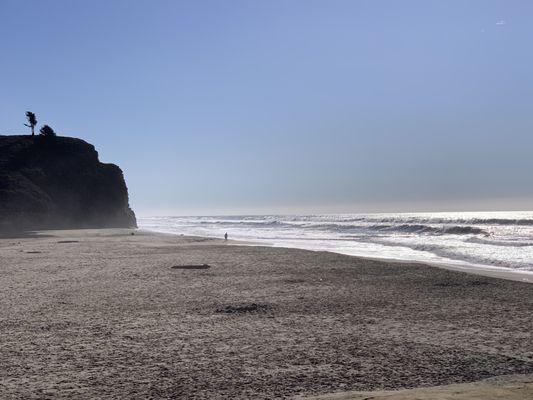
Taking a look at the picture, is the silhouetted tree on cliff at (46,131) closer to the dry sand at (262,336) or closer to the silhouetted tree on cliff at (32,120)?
the silhouetted tree on cliff at (32,120)

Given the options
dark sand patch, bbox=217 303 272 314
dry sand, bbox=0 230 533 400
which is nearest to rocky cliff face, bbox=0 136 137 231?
dry sand, bbox=0 230 533 400

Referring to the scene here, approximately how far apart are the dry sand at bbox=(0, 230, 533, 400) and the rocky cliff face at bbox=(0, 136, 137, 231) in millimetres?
56849

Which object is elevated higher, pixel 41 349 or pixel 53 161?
pixel 53 161

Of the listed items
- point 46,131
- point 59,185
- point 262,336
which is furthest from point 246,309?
point 46,131

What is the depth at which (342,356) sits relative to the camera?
753 cm

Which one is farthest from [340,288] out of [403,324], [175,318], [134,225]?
[134,225]

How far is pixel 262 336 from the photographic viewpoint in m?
8.79

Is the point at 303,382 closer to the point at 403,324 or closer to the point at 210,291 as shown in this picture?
the point at 403,324

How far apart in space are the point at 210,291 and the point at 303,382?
25.5 ft

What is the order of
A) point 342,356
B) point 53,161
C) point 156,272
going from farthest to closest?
point 53,161, point 156,272, point 342,356

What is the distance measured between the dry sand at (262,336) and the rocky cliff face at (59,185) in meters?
56.8

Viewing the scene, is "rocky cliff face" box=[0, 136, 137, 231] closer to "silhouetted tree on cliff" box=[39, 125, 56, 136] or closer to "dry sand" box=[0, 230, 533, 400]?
"silhouetted tree on cliff" box=[39, 125, 56, 136]

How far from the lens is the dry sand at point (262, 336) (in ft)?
20.5

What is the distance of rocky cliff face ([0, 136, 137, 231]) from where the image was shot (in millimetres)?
68188
